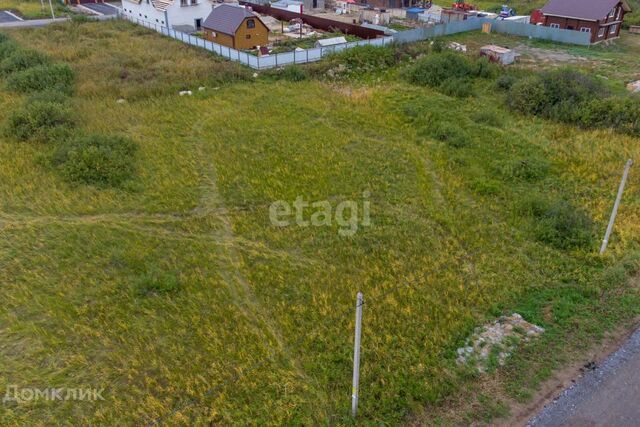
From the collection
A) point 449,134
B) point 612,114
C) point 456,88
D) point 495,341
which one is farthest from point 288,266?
point 612,114

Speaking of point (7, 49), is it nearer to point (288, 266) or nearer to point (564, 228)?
point (288, 266)

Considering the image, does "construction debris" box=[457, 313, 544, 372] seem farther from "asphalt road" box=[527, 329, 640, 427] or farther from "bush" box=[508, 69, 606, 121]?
"bush" box=[508, 69, 606, 121]

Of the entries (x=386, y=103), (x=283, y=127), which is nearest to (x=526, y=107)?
(x=386, y=103)

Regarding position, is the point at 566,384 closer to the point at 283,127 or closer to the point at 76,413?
the point at 76,413

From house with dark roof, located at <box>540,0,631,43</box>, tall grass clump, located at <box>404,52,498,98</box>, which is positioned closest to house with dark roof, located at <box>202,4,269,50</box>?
tall grass clump, located at <box>404,52,498,98</box>

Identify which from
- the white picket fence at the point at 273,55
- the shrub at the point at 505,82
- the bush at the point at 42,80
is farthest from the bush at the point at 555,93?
the bush at the point at 42,80

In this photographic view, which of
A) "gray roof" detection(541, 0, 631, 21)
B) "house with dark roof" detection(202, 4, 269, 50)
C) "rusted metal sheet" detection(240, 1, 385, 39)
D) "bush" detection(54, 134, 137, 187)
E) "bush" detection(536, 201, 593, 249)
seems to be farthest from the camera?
"rusted metal sheet" detection(240, 1, 385, 39)

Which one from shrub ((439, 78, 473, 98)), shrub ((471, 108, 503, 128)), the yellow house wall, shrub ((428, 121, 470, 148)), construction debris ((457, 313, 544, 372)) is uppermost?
the yellow house wall
